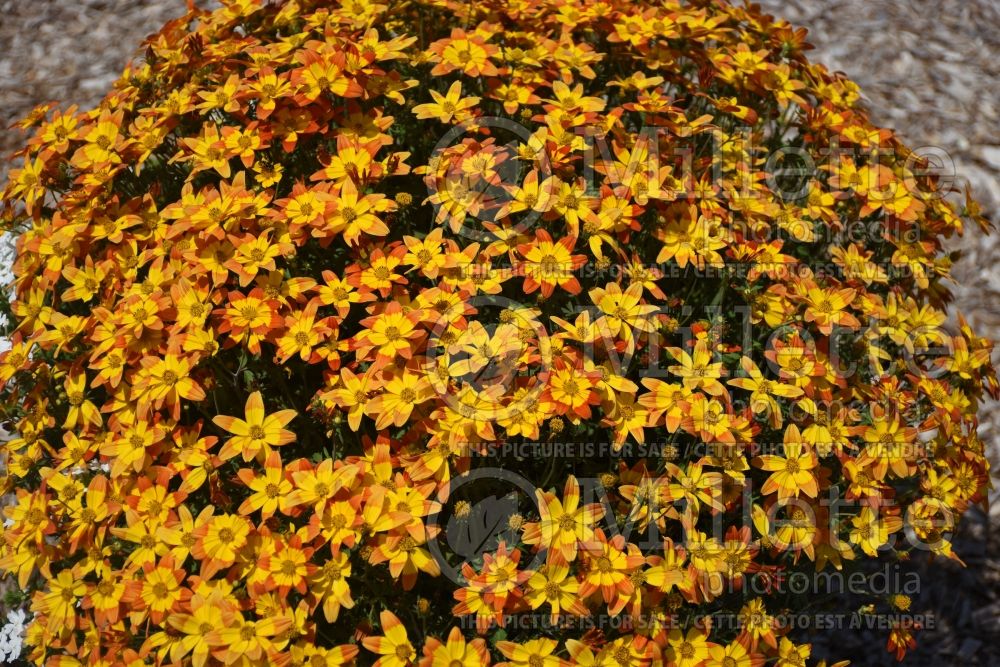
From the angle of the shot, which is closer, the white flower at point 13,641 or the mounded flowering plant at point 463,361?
the mounded flowering plant at point 463,361

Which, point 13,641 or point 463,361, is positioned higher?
point 463,361

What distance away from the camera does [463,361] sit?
2688 mm

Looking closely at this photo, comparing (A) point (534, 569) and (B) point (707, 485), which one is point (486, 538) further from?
(B) point (707, 485)

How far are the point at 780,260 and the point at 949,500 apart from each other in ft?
3.40

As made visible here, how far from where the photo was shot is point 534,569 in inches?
105

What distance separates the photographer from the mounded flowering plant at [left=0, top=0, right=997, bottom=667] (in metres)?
2.68

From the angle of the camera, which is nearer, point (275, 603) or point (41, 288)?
point (275, 603)

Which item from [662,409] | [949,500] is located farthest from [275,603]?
[949,500]

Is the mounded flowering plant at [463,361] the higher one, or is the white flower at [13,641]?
the mounded flowering plant at [463,361]

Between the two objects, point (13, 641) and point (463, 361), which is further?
point (13, 641)

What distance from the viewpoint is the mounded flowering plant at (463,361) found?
8.80ft

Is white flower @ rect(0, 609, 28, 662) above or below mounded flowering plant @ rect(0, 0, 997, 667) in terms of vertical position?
below

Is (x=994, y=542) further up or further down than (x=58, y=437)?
further down

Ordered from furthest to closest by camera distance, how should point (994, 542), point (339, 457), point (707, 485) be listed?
1. point (994, 542)
2. point (339, 457)
3. point (707, 485)
